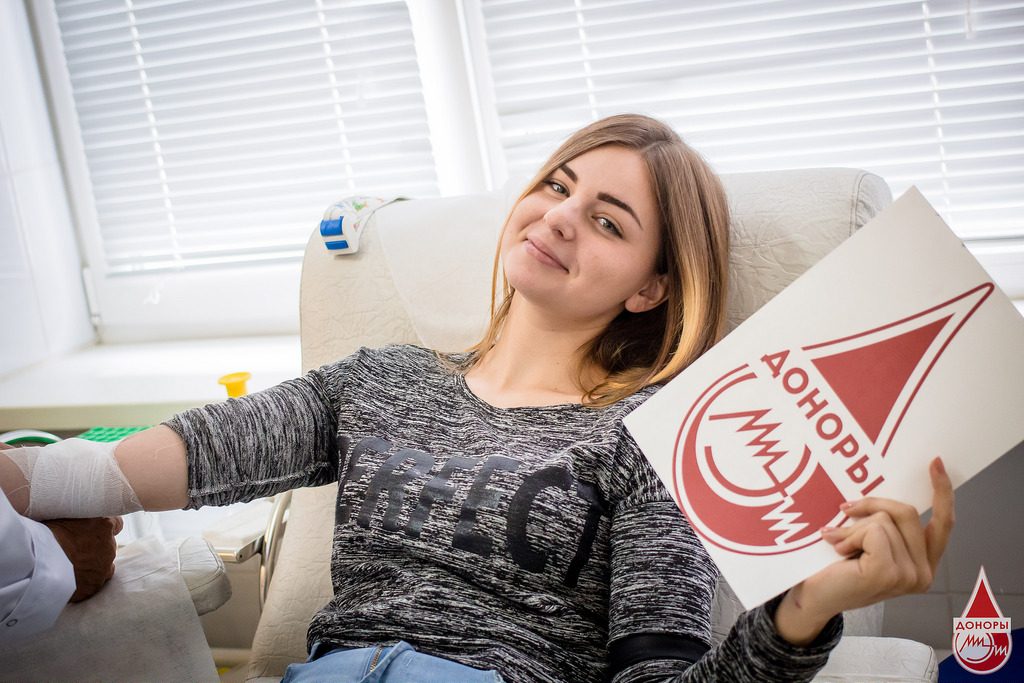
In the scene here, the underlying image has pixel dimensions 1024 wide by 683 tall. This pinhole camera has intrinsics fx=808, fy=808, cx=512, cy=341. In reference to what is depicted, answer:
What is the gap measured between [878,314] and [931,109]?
1.25 metres

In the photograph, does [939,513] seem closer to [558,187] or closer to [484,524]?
[484,524]

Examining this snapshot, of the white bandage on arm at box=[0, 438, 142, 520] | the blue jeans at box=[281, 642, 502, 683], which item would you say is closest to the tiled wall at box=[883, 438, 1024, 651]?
the blue jeans at box=[281, 642, 502, 683]

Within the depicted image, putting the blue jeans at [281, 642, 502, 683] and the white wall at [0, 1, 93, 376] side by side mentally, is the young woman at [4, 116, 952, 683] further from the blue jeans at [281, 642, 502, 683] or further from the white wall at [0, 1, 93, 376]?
the white wall at [0, 1, 93, 376]

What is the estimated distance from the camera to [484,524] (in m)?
0.95

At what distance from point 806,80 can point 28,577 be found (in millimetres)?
1690

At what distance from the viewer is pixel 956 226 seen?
68.6 inches

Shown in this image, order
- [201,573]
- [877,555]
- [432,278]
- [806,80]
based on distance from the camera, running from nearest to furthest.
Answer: [877,555]
[201,573]
[432,278]
[806,80]

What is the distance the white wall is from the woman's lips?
5.57 feet

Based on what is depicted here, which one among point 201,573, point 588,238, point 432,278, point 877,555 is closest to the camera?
point 877,555

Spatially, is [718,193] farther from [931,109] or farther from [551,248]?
[931,109]

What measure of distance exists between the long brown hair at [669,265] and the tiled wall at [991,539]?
2.19 ft

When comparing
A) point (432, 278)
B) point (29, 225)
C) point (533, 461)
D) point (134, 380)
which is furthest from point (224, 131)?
point (533, 461)

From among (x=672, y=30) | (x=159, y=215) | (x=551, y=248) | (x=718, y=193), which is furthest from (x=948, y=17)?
(x=159, y=215)

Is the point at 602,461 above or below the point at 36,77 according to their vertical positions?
below
